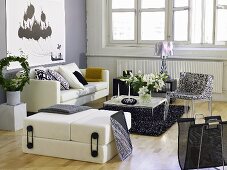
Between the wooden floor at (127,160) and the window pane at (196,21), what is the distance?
3462 millimetres

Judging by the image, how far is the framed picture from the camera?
6.47m

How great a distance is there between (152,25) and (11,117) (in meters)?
4.24

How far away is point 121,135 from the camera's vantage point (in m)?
4.38

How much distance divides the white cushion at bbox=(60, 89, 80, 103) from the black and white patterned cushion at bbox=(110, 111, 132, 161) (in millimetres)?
1989

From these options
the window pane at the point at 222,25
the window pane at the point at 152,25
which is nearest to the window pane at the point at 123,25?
the window pane at the point at 152,25

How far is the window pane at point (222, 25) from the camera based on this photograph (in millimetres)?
7871

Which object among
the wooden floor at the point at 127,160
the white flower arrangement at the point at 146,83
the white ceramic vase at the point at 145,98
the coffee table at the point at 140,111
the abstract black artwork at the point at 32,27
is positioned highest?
the abstract black artwork at the point at 32,27

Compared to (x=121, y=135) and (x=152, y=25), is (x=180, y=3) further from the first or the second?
(x=121, y=135)

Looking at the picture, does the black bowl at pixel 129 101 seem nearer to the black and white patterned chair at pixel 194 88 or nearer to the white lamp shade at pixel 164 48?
the black and white patterned chair at pixel 194 88

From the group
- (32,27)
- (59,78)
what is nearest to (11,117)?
(59,78)

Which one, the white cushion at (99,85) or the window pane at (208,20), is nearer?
the white cushion at (99,85)

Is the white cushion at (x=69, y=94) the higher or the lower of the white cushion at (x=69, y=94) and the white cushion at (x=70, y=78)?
the lower

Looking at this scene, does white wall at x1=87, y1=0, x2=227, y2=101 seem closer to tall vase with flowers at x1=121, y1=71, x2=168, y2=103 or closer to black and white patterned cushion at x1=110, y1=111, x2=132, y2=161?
tall vase with flowers at x1=121, y1=71, x2=168, y2=103

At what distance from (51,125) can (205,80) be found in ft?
9.80
